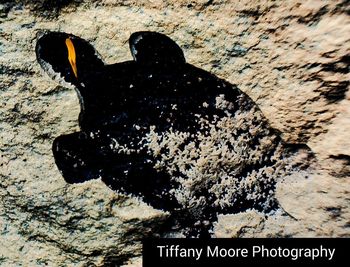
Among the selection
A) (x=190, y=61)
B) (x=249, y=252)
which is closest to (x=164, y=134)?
(x=190, y=61)

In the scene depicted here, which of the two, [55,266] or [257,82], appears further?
[55,266]

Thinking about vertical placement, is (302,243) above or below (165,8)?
below

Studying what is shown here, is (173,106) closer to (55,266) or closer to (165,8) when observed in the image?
(165,8)

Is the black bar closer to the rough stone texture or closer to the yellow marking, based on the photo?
the rough stone texture

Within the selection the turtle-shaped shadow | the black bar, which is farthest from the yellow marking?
the black bar

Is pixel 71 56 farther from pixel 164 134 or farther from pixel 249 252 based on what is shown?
pixel 249 252

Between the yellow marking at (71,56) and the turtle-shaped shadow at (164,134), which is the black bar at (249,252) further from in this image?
the yellow marking at (71,56)

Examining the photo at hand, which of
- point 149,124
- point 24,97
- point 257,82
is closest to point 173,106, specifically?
point 149,124
